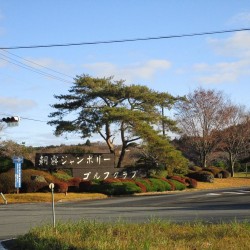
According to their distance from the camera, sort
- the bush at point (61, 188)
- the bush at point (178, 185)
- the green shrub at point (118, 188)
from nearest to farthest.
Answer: the bush at point (61, 188)
the green shrub at point (118, 188)
the bush at point (178, 185)

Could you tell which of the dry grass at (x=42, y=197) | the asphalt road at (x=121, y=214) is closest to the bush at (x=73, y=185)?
the dry grass at (x=42, y=197)

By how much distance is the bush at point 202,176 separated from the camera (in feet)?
180

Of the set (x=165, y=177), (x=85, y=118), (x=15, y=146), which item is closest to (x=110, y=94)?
(x=85, y=118)

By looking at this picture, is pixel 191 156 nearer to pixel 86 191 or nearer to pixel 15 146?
pixel 15 146

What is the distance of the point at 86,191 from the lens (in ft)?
132

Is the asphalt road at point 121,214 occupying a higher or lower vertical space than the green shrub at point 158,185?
lower

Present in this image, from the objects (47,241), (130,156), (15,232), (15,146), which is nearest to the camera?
(47,241)

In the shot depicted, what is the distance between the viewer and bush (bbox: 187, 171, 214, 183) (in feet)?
180

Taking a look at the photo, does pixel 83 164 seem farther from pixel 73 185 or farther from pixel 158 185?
pixel 158 185

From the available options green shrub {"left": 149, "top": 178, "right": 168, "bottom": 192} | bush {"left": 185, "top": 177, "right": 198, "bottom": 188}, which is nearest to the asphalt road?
green shrub {"left": 149, "top": 178, "right": 168, "bottom": 192}

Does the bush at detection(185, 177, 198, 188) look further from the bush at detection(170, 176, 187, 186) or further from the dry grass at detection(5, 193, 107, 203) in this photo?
the dry grass at detection(5, 193, 107, 203)

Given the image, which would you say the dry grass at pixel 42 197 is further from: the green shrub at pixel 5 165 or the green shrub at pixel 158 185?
the green shrub at pixel 158 185

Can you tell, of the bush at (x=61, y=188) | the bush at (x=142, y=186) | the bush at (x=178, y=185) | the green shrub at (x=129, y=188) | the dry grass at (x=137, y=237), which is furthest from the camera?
the bush at (x=178, y=185)

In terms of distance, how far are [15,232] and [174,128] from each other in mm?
36619
